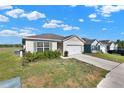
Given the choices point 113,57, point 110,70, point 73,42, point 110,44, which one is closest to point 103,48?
point 113,57

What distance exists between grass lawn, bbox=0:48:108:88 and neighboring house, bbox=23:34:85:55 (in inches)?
56.3

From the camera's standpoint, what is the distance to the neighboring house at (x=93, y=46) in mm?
16188

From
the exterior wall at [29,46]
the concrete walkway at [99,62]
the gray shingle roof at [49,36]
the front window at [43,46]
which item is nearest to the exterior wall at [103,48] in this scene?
the concrete walkway at [99,62]

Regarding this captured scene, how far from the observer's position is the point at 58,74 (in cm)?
1362

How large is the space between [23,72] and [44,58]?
2.98m

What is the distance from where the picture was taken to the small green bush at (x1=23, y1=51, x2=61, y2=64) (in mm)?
16906

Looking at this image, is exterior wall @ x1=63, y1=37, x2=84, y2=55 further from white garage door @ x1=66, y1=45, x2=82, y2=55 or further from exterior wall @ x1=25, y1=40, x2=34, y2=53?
exterior wall @ x1=25, y1=40, x2=34, y2=53

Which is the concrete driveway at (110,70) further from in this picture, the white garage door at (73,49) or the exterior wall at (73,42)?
the exterior wall at (73,42)

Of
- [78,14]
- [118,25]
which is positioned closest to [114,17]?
[118,25]

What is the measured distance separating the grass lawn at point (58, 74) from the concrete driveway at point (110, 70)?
1.28ft

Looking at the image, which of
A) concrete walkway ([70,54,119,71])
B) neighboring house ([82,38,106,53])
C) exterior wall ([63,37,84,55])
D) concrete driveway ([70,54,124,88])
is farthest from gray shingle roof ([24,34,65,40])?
concrete walkway ([70,54,119,71])

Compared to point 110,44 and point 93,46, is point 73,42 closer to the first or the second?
point 93,46

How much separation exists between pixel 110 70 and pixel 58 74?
359 centimetres
